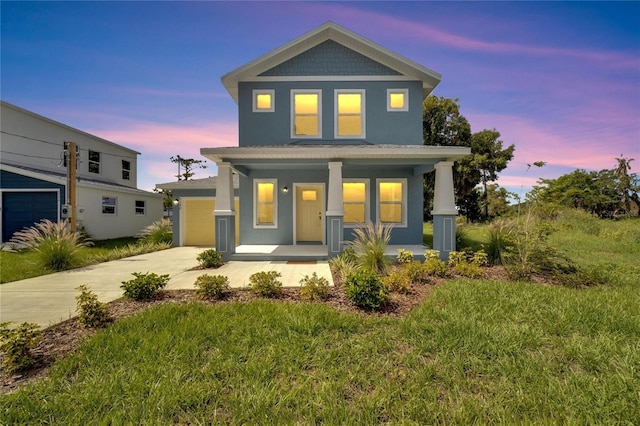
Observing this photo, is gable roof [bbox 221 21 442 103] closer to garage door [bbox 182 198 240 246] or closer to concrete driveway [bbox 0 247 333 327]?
garage door [bbox 182 198 240 246]

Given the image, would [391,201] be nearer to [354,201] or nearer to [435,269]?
[354,201]

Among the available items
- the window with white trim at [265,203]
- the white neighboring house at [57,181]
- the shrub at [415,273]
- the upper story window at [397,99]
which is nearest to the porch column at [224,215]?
the window with white trim at [265,203]

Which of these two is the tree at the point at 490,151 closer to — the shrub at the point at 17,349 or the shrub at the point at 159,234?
the shrub at the point at 159,234

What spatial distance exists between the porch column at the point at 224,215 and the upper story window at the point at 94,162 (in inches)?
565

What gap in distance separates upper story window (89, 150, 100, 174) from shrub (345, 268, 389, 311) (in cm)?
1998

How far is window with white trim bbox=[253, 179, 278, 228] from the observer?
1047 cm

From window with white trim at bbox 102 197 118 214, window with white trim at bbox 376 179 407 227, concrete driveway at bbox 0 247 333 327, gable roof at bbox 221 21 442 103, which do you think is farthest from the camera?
window with white trim at bbox 102 197 118 214

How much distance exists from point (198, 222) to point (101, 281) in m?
6.34

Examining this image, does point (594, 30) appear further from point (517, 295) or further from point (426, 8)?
point (517, 295)

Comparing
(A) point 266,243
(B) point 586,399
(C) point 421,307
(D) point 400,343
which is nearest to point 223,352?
(D) point 400,343

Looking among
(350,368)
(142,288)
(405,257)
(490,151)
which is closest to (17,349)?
(142,288)

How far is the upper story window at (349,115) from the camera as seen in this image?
10.4m

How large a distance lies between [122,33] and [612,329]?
14.7 m

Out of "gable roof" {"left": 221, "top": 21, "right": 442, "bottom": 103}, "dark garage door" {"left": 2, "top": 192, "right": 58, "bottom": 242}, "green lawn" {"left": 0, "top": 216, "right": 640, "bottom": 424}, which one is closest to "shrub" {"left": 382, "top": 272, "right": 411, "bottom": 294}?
"green lawn" {"left": 0, "top": 216, "right": 640, "bottom": 424}
